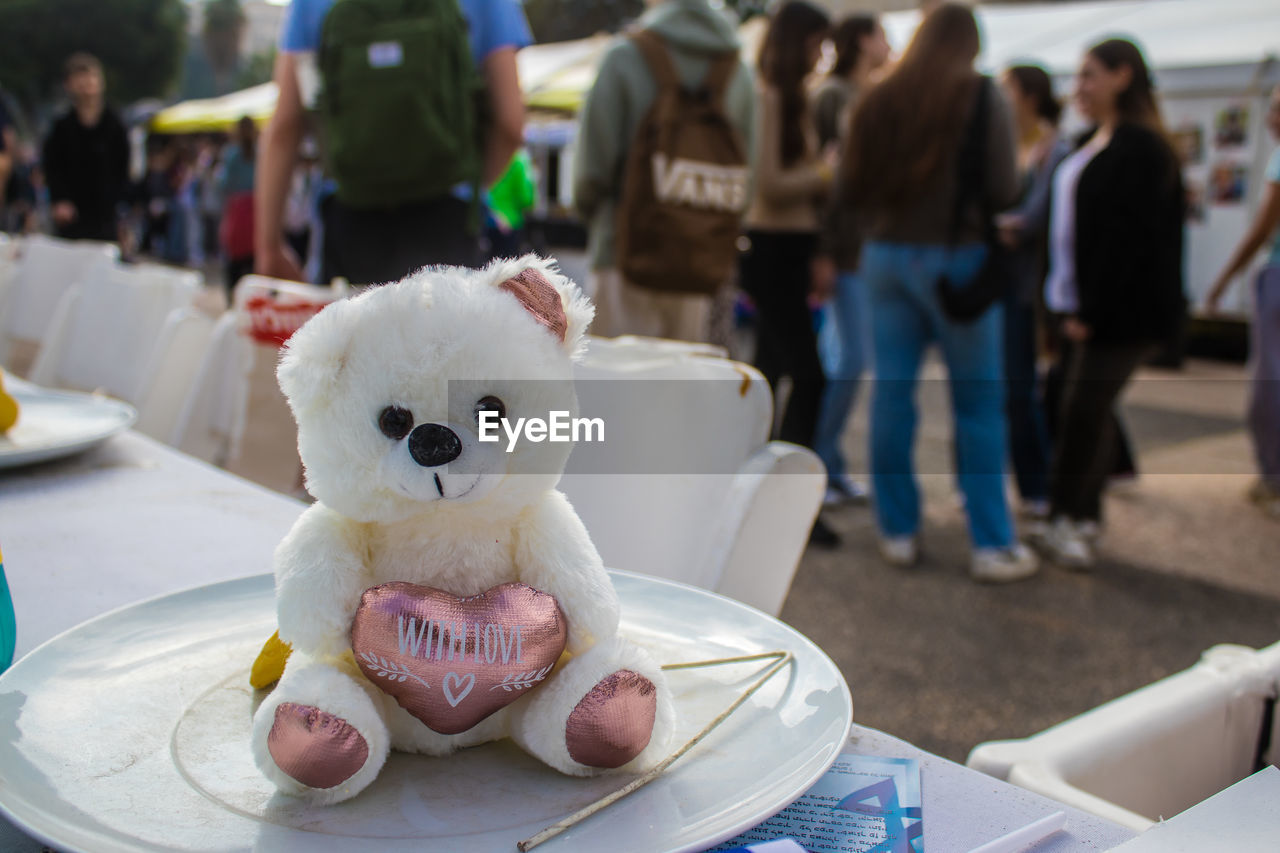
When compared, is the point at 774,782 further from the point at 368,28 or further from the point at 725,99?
the point at 725,99

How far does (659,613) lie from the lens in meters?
0.88

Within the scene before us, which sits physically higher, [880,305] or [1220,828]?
[1220,828]

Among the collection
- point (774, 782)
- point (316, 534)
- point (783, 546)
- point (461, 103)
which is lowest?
point (783, 546)

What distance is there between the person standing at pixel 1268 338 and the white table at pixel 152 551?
3.84 metres

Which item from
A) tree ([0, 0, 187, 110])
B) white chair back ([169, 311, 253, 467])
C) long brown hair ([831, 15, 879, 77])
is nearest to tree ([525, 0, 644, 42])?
tree ([0, 0, 187, 110])

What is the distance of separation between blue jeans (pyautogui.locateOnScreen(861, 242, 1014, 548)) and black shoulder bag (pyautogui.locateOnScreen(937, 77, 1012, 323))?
0.13 feet

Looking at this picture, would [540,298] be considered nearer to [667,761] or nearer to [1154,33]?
[667,761]

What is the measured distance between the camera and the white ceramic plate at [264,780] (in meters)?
0.56

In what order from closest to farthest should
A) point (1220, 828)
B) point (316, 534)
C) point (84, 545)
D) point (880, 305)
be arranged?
point (1220, 828)
point (316, 534)
point (84, 545)
point (880, 305)

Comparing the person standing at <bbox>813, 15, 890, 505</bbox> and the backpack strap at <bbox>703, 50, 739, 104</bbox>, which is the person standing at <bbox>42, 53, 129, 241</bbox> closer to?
the person standing at <bbox>813, 15, 890, 505</bbox>

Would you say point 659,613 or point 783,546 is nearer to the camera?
point 659,613

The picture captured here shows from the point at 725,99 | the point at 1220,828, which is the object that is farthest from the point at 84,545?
the point at 725,99

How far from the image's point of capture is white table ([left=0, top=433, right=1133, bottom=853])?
68cm

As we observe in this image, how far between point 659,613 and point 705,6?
224 cm
